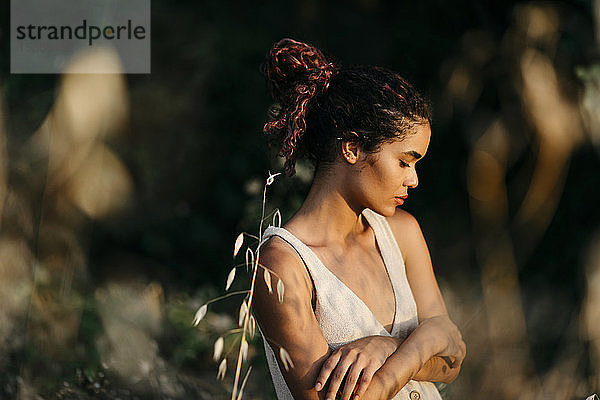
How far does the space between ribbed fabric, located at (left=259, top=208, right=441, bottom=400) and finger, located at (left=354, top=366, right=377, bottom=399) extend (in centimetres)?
10

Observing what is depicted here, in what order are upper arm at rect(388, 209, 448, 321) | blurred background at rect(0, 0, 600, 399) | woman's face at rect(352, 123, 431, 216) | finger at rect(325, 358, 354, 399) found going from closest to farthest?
finger at rect(325, 358, 354, 399) → woman's face at rect(352, 123, 431, 216) → upper arm at rect(388, 209, 448, 321) → blurred background at rect(0, 0, 600, 399)

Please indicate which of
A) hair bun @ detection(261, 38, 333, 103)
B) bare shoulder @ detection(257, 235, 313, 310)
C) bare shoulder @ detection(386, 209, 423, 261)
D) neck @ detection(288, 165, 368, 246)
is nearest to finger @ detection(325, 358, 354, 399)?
bare shoulder @ detection(257, 235, 313, 310)

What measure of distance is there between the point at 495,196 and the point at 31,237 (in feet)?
5.59

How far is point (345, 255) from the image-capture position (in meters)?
1.44

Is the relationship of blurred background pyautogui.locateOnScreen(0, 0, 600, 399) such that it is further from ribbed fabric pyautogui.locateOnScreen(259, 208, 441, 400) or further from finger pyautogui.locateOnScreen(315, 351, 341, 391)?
finger pyautogui.locateOnScreen(315, 351, 341, 391)

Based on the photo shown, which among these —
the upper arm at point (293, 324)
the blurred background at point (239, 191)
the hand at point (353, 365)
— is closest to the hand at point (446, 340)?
the hand at point (353, 365)

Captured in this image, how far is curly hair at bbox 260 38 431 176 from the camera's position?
134cm

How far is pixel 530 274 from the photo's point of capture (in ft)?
9.68

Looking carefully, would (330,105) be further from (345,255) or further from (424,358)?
(424,358)

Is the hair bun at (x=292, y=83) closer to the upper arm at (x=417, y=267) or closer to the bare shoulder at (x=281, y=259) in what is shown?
the bare shoulder at (x=281, y=259)

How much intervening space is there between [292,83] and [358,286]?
1.20ft

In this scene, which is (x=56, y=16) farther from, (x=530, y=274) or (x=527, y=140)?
(x=530, y=274)

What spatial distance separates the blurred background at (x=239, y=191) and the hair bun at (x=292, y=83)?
109cm

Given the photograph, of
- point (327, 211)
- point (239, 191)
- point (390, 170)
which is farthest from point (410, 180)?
point (239, 191)
